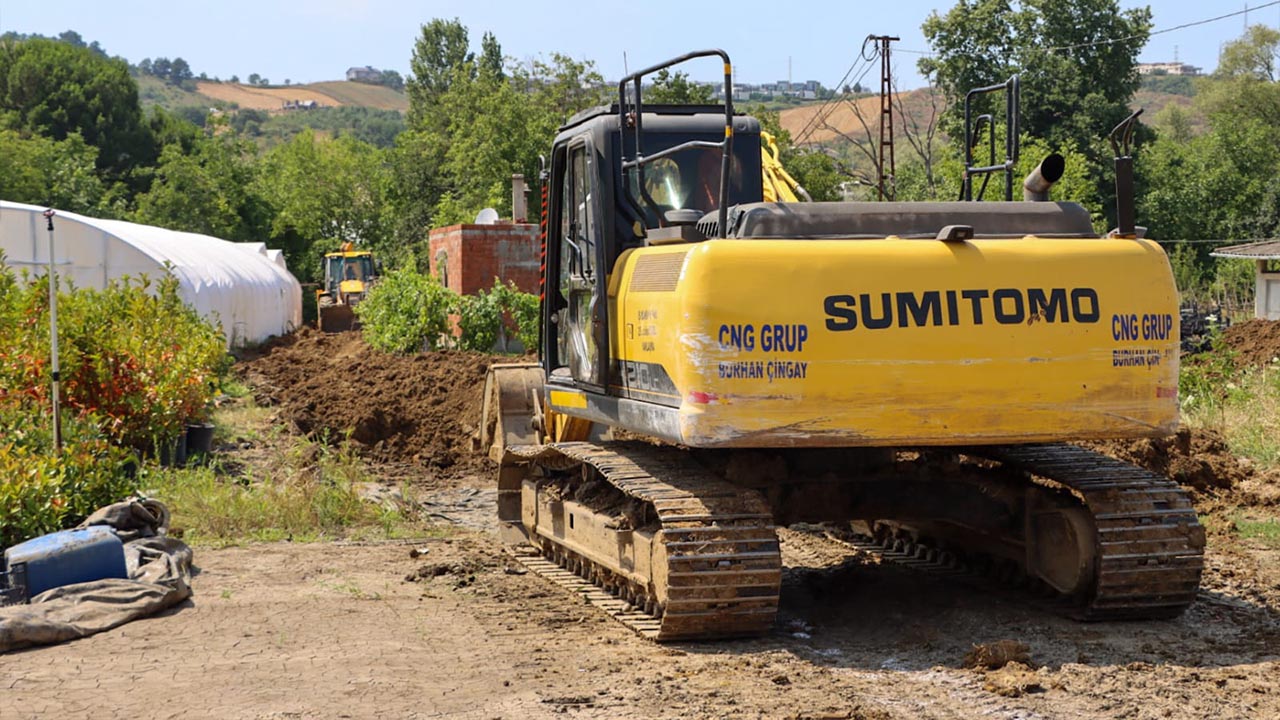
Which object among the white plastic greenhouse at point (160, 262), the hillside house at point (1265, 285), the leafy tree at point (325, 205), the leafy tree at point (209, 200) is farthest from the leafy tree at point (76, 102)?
the hillside house at point (1265, 285)

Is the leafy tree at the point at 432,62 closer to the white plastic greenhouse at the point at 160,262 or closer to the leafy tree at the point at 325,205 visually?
the leafy tree at the point at 325,205

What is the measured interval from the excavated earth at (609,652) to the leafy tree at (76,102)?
205ft

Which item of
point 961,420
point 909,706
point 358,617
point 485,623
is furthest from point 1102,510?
point 358,617

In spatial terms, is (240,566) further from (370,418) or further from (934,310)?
(370,418)

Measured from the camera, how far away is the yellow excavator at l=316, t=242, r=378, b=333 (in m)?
39.1

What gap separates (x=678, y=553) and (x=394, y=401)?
1060 centimetres

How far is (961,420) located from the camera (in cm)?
696

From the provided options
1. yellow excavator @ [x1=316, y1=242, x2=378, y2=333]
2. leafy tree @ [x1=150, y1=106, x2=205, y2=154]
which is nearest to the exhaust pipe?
yellow excavator @ [x1=316, y1=242, x2=378, y2=333]

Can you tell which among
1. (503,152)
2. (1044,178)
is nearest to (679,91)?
(503,152)

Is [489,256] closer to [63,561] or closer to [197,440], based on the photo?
[197,440]

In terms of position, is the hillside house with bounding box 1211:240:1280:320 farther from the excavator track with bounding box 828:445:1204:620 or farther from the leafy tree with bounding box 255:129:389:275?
the leafy tree with bounding box 255:129:389:275

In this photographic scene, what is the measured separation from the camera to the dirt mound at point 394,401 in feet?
50.2

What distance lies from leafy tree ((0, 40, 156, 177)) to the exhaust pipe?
64.1 m

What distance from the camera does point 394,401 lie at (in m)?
17.1
